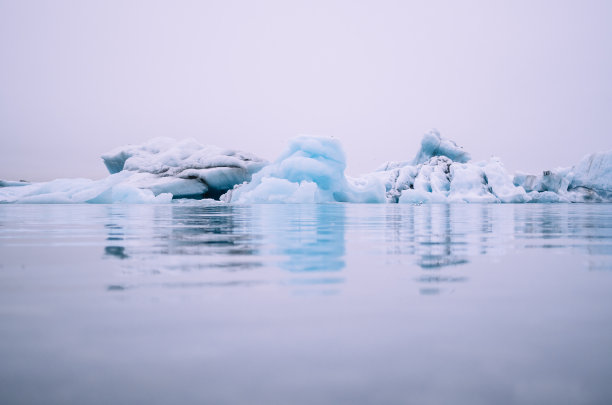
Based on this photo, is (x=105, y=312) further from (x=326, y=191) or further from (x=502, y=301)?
(x=326, y=191)

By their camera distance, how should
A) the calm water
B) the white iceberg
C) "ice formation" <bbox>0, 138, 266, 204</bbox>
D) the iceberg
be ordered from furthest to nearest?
the iceberg → "ice formation" <bbox>0, 138, 266, 204</bbox> → the white iceberg → the calm water

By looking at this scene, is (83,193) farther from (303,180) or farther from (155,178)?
(303,180)

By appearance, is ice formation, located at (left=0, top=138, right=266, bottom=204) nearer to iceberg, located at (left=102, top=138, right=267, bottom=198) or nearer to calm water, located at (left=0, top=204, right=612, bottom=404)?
iceberg, located at (left=102, top=138, right=267, bottom=198)

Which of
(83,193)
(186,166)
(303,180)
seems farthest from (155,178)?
(303,180)

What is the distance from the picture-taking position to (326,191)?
32156 mm

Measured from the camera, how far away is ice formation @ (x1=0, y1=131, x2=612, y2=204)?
98.3 feet

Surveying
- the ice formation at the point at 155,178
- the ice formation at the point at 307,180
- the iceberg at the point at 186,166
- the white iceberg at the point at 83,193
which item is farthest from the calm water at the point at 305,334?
the iceberg at the point at 186,166

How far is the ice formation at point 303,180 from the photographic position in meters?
30.0

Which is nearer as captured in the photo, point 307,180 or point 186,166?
point 307,180

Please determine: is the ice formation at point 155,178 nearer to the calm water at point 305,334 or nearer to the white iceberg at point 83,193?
the white iceberg at point 83,193

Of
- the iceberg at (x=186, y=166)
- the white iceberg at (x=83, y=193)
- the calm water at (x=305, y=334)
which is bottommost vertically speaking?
the calm water at (x=305, y=334)

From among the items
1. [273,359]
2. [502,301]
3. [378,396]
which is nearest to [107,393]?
[273,359]

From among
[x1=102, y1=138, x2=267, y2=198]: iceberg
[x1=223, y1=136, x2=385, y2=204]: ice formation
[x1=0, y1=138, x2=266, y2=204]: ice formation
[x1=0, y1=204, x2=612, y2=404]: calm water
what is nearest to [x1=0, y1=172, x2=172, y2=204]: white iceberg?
[x1=0, y1=138, x2=266, y2=204]: ice formation

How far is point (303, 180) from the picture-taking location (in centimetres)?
3011
